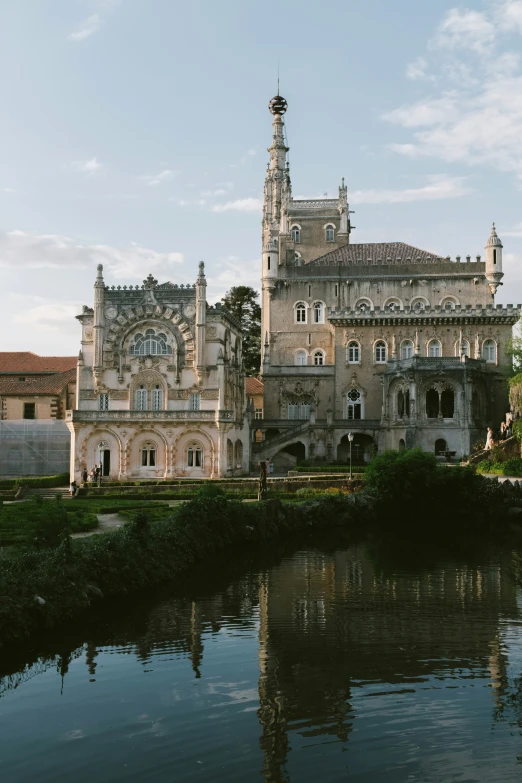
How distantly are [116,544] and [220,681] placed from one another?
7.36m

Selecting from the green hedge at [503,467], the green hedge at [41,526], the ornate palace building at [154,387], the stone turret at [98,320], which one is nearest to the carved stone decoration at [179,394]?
the ornate palace building at [154,387]

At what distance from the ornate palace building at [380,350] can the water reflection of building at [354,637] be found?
31.3 metres

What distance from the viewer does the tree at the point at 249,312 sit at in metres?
84.8

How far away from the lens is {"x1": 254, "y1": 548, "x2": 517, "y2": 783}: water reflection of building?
1286cm

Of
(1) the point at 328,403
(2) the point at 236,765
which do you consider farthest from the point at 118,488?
(2) the point at 236,765

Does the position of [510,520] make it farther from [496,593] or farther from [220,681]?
[220,681]

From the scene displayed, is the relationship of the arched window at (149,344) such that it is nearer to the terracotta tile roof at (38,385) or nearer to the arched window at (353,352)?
the terracotta tile roof at (38,385)

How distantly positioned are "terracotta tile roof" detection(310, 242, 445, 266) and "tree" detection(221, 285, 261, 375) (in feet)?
61.9

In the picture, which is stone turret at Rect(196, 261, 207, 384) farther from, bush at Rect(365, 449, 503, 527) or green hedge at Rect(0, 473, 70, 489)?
bush at Rect(365, 449, 503, 527)

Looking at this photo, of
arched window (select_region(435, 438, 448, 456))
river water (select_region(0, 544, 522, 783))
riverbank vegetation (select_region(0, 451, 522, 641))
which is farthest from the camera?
arched window (select_region(435, 438, 448, 456))

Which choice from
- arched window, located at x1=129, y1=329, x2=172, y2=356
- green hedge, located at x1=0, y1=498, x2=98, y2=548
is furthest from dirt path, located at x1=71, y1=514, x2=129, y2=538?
arched window, located at x1=129, y1=329, x2=172, y2=356

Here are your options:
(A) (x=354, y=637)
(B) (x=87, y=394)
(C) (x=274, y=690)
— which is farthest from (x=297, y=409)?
(C) (x=274, y=690)

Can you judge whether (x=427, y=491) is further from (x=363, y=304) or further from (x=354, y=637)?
(x=363, y=304)

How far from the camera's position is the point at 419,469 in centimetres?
3791
